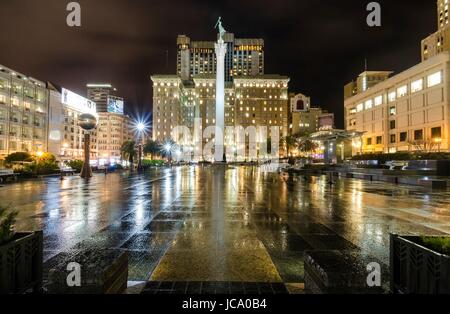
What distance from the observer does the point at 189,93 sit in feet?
573

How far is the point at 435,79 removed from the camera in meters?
55.5

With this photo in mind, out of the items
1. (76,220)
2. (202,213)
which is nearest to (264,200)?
(202,213)

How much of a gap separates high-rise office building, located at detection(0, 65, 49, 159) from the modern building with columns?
261 feet

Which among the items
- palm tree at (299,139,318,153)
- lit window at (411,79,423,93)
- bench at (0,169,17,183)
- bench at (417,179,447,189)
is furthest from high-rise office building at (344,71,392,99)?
bench at (0,169,17,183)

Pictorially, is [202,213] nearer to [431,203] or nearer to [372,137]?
[431,203]

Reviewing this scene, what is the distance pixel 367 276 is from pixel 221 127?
85.6 metres

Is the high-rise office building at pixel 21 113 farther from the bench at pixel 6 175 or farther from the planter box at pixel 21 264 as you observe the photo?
the planter box at pixel 21 264

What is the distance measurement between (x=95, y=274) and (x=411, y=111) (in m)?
72.6

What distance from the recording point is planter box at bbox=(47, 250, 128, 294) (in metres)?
3.45

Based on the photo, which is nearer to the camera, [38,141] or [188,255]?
[188,255]

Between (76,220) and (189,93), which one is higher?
(189,93)

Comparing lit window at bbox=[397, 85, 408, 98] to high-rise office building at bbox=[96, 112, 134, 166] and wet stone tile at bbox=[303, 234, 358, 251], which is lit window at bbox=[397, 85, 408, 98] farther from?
high-rise office building at bbox=[96, 112, 134, 166]

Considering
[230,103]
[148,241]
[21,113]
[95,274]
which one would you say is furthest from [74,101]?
[95,274]

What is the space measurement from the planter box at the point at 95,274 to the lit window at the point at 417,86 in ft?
234
